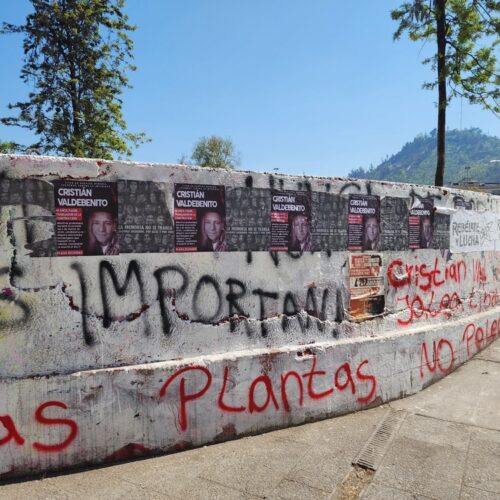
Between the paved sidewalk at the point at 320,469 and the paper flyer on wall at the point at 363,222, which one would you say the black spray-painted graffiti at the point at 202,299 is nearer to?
the paper flyer on wall at the point at 363,222

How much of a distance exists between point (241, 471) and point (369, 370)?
1977 mm

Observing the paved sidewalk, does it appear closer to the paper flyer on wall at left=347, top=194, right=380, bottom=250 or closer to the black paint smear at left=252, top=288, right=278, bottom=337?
the black paint smear at left=252, top=288, right=278, bottom=337

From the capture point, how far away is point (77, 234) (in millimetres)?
3656

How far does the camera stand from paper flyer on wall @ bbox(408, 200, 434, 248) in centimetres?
573

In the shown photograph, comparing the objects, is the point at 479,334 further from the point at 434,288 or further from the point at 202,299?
the point at 202,299

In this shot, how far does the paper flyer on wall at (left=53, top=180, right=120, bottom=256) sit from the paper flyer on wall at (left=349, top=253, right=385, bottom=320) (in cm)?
255

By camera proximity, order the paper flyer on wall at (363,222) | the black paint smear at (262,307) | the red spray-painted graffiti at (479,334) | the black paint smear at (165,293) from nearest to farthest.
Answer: the black paint smear at (165,293) → the black paint smear at (262,307) → the paper flyer on wall at (363,222) → the red spray-painted graffiti at (479,334)

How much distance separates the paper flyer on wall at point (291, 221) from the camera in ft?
14.8

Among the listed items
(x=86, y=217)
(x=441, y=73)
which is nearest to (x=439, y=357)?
(x=86, y=217)

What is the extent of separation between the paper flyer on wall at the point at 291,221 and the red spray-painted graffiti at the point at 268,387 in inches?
45.0

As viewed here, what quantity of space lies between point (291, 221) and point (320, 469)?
86.4 inches

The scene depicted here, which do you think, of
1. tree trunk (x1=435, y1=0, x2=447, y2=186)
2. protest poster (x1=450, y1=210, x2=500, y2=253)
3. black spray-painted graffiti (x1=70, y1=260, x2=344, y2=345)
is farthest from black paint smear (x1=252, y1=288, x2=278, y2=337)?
tree trunk (x1=435, y1=0, x2=447, y2=186)

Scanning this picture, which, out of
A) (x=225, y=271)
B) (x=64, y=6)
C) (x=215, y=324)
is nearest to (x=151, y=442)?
(x=215, y=324)

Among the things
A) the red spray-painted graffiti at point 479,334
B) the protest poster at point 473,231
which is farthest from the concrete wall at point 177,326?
the red spray-painted graffiti at point 479,334
